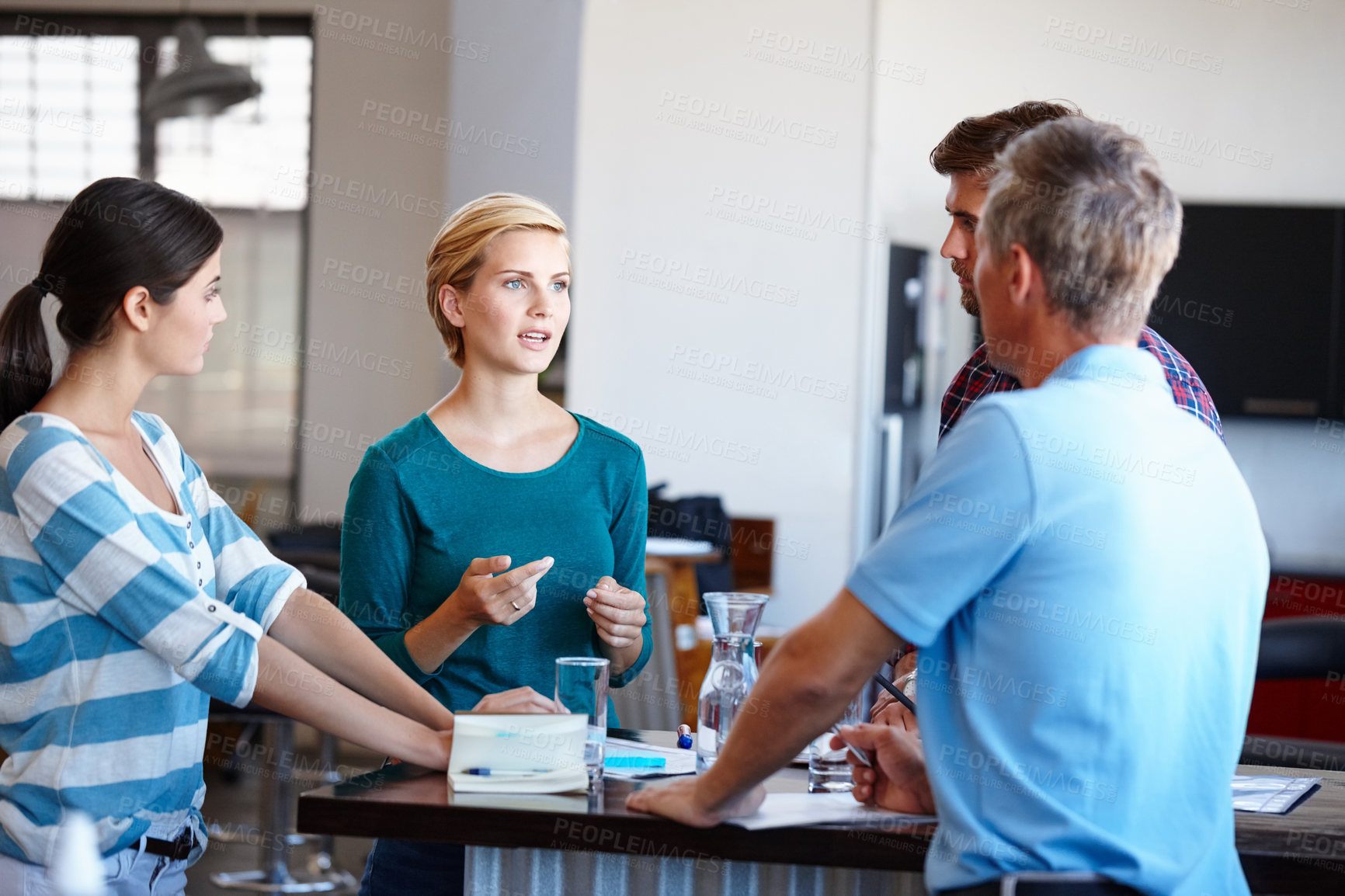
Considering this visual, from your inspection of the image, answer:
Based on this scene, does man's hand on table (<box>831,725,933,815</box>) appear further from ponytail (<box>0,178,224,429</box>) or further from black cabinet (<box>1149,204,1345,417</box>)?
black cabinet (<box>1149,204,1345,417</box>)

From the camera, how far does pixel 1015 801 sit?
119 cm

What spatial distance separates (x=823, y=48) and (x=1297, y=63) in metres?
2.03

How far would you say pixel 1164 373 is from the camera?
4.66 ft

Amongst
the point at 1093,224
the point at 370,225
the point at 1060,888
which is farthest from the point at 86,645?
the point at 370,225

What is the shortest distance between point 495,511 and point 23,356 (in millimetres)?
668

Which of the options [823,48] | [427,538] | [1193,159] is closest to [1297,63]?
[1193,159]

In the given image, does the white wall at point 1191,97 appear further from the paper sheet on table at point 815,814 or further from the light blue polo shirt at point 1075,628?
the light blue polo shirt at point 1075,628

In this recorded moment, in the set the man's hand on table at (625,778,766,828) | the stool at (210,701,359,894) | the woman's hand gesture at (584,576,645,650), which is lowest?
the stool at (210,701,359,894)

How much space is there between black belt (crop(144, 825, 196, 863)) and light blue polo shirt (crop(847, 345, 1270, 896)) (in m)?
0.88

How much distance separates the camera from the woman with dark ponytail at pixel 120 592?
4.60 feet

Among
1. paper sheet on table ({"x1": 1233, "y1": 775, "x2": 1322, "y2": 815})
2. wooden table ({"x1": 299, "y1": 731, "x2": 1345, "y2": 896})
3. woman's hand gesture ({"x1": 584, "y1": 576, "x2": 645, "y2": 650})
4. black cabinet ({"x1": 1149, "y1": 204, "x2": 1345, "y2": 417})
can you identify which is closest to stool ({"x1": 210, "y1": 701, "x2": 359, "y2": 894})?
woman's hand gesture ({"x1": 584, "y1": 576, "x2": 645, "y2": 650})

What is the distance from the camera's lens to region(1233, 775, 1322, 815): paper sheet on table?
5.10 feet

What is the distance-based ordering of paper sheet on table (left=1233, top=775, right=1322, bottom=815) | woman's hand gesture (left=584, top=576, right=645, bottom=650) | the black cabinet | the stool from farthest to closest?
1. the black cabinet
2. the stool
3. woman's hand gesture (left=584, top=576, right=645, bottom=650)
4. paper sheet on table (left=1233, top=775, right=1322, bottom=815)

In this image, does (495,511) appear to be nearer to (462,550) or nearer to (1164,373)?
(462,550)
